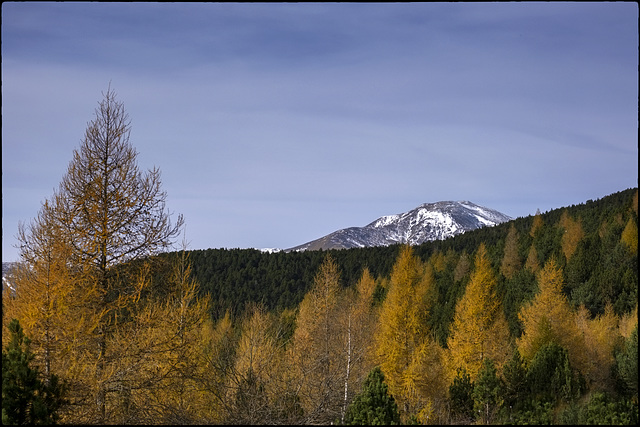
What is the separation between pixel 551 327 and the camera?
25.9 m

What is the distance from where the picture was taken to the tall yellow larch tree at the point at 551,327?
82.3 ft

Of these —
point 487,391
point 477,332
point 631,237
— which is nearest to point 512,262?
point 631,237

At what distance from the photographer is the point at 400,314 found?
85.3 feet

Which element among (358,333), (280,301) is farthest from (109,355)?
(280,301)

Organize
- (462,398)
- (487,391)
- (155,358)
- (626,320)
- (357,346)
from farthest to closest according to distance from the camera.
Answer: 1. (626,320)
2. (357,346)
3. (462,398)
4. (487,391)
5. (155,358)

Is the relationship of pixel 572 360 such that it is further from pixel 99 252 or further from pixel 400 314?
pixel 99 252

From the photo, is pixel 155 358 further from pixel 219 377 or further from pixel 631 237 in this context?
pixel 631 237

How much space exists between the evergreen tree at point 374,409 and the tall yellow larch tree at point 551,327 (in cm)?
1719


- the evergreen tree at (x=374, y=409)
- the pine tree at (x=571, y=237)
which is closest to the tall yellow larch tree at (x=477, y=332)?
the evergreen tree at (x=374, y=409)

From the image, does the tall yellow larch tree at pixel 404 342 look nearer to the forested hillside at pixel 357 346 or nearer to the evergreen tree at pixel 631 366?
the forested hillside at pixel 357 346

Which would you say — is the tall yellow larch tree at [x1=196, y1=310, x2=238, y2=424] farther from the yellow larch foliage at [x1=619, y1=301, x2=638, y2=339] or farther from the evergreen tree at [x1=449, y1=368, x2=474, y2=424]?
the yellow larch foliage at [x1=619, y1=301, x2=638, y2=339]

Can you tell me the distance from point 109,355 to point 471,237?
82.9 metres

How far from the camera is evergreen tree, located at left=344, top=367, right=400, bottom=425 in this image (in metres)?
9.12

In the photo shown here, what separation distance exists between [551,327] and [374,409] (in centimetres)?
1948
